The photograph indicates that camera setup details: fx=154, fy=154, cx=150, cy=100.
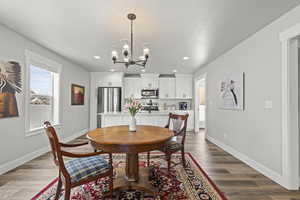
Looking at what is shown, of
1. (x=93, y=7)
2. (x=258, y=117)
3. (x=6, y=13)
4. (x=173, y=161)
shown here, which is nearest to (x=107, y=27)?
(x=93, y=7)

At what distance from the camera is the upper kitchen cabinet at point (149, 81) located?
21.7 feet

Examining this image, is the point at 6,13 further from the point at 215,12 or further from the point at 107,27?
the point at 215,12

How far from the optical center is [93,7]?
6.72 feet

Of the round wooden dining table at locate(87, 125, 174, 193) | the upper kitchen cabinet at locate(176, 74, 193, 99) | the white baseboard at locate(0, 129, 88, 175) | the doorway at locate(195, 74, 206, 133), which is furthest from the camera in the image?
the upper kitchen cabinet at locate(176, 74, 193, 99)

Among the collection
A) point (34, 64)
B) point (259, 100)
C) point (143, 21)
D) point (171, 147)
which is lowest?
point (171, 147)

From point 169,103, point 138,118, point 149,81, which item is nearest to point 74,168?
point 138,118

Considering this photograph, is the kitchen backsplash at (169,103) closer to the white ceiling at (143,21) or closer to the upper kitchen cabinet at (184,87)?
the upper kitchen cabinet at (184,87)

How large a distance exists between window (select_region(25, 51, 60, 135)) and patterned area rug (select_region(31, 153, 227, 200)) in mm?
1790

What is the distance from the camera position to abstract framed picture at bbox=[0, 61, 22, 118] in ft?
8.29

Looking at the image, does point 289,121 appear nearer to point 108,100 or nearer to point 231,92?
point 231,92

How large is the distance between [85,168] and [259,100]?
2.94 meters

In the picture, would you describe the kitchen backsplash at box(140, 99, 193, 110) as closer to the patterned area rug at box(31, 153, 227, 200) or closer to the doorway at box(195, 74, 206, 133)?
the doorway at box(195, 74, 206, 133)

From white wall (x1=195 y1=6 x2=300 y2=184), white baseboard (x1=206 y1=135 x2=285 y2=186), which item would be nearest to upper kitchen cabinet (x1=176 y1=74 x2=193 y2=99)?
white wall (x1=195 y1=6 x2=300 y2=184)

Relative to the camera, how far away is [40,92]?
12.1ft
